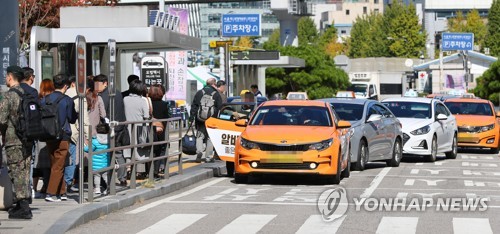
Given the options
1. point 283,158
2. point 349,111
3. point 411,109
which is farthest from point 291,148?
point 411,109

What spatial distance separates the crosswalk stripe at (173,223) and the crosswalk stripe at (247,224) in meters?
0.51

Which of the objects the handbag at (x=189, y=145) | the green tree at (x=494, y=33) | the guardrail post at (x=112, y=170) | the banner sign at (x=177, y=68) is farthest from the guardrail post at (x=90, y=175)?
A: the green tree at (x=494, y=33)

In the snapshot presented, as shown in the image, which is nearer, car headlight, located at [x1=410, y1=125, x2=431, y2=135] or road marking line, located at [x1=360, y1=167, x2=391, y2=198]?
road marking line, located at [x1=360, y1=167, x2=391, y2=198]

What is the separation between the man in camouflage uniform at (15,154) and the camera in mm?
13602

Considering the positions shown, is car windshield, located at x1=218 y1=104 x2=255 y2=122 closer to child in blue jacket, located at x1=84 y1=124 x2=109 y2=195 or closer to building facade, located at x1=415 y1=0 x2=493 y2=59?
child in blue jacket, located at x1=84 y1=124 x2=109 y2=195

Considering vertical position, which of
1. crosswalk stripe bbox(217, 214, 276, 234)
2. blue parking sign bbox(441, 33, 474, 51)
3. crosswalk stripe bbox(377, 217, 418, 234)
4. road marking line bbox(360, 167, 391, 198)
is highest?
blue parking sign bbox(441, 33, 474, 51)

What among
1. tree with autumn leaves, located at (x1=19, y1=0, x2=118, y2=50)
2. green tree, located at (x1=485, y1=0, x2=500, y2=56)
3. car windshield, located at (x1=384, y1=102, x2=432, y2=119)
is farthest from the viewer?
green tree, located at (x1=485, y1=0, x2=500, y2=56)

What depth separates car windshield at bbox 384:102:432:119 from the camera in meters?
29.7

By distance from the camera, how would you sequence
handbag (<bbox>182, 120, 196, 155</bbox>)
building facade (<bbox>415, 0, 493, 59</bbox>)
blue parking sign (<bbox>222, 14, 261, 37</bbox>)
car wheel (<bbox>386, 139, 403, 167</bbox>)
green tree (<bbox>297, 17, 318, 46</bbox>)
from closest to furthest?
handbag (<bbox>182, 120, 196, 155</bbox>) < car wheel (<bbox>386, 139, 403, 167</bbox>) < blue parking sign (<bbox>222, 14, 261, 37</bbox>) < green tree (<bbox>297, 17, 318, 46</bbox>) < building facade (<bbox>415, 0, 493, 59</bbox>)

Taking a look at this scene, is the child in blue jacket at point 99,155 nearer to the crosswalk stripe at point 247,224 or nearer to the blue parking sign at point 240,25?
the crosswalk stripe at point 247,224

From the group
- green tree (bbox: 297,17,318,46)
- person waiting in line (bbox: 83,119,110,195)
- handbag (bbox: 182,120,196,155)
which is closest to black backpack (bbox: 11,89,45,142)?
person waiting in line (bbox: 83,119,110,195)

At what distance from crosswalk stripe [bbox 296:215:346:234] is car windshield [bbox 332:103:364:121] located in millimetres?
10043

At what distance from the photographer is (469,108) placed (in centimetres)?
3581

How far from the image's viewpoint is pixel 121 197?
53.9 ft
